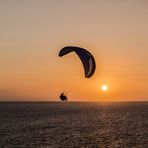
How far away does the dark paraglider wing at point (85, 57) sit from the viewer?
62.8 m

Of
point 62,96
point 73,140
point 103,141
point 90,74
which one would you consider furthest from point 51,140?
point 62,96

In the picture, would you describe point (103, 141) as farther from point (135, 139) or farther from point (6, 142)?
point (6, 142)

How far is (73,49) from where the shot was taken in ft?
220

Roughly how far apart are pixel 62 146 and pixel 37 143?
5081 millimetres

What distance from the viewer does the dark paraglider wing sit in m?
62.8

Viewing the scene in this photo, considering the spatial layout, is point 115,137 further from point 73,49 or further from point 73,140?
point 73,49

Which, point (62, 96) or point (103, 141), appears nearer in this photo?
point (103, 141)

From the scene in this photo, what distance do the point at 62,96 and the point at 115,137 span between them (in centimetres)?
7495

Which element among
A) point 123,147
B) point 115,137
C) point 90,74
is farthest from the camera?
point 115,137

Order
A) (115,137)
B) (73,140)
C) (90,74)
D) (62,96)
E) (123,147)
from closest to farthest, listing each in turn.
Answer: (123,147)
(90,74)
(73,140)
(115,137)
(62,96)

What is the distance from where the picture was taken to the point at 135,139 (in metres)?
68.0

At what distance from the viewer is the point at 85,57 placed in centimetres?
6681

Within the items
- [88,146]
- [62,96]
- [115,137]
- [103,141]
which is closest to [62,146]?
[88,146]

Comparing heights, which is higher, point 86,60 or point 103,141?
point 86,60
